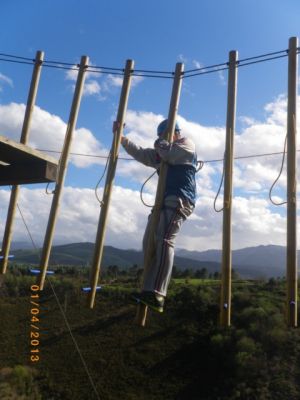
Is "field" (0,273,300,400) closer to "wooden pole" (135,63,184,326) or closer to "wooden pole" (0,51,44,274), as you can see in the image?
"wooden pole" (0,51,44,274)

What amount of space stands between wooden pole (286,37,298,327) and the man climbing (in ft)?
3.77

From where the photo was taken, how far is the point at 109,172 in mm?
6102

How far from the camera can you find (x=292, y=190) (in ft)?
17.7

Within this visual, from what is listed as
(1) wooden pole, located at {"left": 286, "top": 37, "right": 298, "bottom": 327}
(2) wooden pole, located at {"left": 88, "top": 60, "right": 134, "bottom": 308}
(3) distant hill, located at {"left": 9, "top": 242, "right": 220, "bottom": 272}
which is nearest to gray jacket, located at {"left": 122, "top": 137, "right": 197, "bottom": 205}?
(2) wooden pole, located at {"left": 88, "top": 60, "right": 134, "bottom": 308}

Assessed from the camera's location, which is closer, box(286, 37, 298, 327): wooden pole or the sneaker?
the sneaker

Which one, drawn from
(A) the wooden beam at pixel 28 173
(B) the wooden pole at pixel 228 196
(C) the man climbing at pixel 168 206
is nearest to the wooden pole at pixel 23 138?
(A) the wooden beam at pixel 28 173

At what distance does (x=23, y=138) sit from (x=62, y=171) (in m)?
0.79

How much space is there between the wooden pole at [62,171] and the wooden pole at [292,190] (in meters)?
2.97

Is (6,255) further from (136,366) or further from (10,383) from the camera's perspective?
(136,366)

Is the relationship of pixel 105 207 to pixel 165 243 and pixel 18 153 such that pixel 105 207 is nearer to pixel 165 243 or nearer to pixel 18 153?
pixel 165 243

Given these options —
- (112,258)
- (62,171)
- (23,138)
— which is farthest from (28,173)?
(112,258)

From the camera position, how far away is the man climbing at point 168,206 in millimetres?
5105

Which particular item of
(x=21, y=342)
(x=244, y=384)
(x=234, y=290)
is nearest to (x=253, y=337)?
(x=244, y=384)

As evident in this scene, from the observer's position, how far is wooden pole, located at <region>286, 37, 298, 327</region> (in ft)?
17.1
